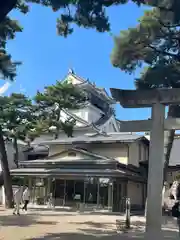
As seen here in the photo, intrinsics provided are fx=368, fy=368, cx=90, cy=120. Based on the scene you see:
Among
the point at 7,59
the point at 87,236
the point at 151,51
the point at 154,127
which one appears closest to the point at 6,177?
the point at 7,59

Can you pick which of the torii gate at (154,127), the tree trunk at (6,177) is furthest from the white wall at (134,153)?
the torii gate at (154,127)

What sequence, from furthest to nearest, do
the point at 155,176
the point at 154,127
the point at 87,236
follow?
the point at 154,127
the point at 155,176
the point at 87,236

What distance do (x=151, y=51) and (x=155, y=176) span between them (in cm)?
896

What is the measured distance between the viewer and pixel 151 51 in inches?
742

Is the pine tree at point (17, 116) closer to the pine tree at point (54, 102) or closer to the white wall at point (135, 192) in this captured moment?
the pine tree at point (54, 102)

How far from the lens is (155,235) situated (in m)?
11.2

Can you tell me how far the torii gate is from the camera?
37.9 feet

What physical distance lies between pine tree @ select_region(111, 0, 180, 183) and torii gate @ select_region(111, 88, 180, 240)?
6.17 m

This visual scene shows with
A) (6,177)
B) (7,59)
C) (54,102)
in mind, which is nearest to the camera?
(7,59)

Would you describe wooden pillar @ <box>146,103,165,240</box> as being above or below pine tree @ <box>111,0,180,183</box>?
below


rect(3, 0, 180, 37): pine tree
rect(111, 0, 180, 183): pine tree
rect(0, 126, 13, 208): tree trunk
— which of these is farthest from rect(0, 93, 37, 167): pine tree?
rect(3, 0, 180, 37): pine tree

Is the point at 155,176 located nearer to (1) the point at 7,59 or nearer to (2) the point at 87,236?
(2) the point at 87,236

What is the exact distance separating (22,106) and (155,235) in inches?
799

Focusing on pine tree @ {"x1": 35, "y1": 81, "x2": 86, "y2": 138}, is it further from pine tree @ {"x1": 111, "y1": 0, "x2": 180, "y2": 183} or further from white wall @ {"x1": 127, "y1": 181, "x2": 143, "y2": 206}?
pine tree @ {"x1": 111, "y1": 0, "x2": 180, "y2": 183}
